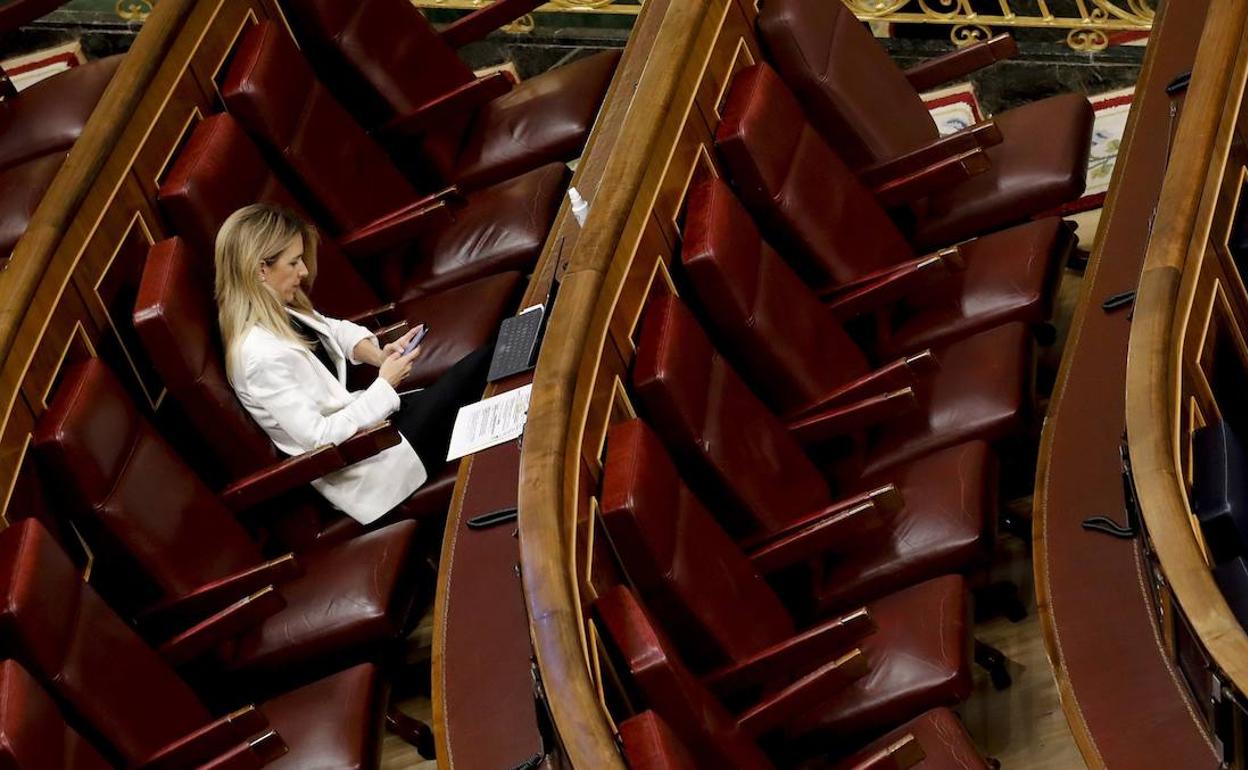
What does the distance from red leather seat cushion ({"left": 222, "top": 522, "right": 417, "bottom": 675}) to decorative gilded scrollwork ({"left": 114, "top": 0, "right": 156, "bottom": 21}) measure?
596mm

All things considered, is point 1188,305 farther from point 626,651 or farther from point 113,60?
point 113,60

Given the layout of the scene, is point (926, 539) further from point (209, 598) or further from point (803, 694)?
point (209, 598)

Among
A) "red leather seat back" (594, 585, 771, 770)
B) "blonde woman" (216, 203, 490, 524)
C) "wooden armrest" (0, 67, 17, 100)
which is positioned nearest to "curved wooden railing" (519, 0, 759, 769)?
"red leather seat back" (594, 585, 771, 770)

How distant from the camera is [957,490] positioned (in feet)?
2.58

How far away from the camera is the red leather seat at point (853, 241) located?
87 cm

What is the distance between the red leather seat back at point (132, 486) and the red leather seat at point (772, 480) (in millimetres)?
208

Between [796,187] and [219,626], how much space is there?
1.11 feet

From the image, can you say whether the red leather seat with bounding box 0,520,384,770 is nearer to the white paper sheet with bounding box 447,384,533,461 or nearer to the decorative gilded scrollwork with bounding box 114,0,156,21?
the white paper sheet with bounding box 447,384,533,461

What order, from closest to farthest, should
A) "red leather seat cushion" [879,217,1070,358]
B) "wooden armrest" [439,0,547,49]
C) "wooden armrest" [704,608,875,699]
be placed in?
1. "wooden armrest" [704,608,875,699]
2. "red leather seat cushion" [879,217,1070,358]
3. "wooden armrest" [439,0,547,49]

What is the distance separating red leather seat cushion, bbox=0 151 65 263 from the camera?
1015mm

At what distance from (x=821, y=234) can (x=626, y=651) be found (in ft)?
1.03

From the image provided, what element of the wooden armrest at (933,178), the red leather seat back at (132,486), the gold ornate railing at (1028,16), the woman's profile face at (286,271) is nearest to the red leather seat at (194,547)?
the red leather seat back at (132,486)

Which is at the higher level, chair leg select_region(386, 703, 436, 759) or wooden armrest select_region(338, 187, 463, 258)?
wooden armrest select_region(338, 187, 463, 258)

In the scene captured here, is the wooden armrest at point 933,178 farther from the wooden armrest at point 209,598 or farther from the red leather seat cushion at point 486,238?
the wooden armrest at point 209,598
